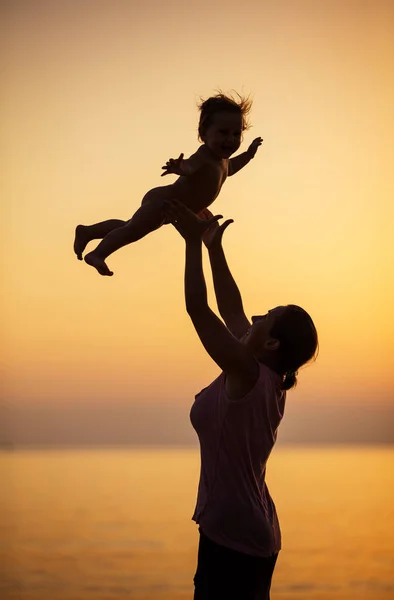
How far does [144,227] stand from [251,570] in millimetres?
970

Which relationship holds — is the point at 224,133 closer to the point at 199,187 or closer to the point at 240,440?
the point at 199,187

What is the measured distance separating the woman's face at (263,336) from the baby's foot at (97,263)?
1.96ft

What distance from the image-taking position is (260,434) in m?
2.04

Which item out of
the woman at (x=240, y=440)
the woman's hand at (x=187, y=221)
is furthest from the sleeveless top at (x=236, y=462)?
the woman's hand at (x=187, y=221)

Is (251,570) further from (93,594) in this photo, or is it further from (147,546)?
(147,546)

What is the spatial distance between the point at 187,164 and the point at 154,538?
384 cm

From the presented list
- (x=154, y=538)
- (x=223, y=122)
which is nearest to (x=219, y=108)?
(x=223, y=122)

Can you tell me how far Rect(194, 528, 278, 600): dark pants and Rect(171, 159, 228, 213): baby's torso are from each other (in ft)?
3.00

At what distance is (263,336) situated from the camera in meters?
2.06

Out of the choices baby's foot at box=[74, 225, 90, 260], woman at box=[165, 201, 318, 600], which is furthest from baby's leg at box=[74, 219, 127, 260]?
woman at box=[165, 201, 318, 600]

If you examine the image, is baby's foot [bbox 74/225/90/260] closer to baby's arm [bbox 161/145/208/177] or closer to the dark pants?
baby's arm [bbox 161/145/208/177]

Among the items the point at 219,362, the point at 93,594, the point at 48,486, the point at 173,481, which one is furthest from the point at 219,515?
the point at 173,481

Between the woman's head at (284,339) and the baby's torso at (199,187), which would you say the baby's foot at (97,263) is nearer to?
the baby's torso at (199,187)

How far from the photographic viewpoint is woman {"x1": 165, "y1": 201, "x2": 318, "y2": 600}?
2.00m
